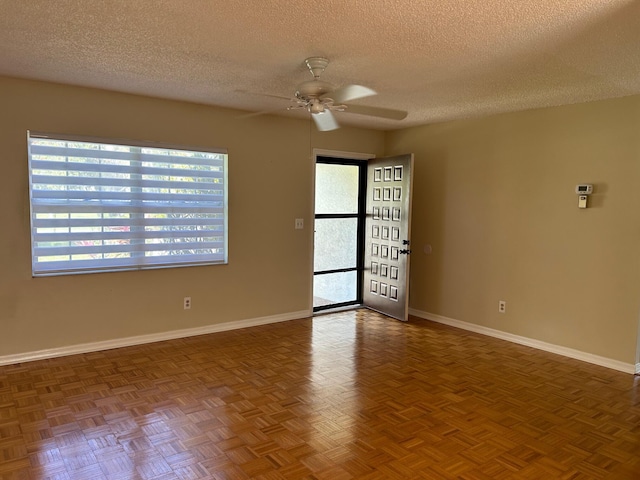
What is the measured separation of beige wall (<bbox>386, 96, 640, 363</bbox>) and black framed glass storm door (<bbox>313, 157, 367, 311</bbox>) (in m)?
0.70

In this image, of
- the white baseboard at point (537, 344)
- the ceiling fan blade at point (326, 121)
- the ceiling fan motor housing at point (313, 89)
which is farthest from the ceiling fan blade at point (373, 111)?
the white baseboard at point (537, 344)

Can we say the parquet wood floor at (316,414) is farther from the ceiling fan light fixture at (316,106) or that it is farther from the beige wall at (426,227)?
the ceiling fan light fixture at (316,106)

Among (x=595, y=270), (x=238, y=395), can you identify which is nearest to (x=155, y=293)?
(x=238, y=395)

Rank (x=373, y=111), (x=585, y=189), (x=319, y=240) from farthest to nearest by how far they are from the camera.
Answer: (x=319, y=240), (x=585, y=189), (x=373, y=111)

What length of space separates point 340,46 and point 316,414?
2.20m

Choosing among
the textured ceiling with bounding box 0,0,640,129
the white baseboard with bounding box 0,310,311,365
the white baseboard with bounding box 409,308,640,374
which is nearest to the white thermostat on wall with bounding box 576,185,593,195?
the textured ceiling with bounding box 0,0,640,129

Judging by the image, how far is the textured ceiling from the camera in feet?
6.81

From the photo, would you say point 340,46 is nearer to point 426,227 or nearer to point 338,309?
point 426,227

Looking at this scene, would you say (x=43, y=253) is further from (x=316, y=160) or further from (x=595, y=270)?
(x=595, y=270)

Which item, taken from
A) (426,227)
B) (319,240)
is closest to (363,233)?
(319,240)

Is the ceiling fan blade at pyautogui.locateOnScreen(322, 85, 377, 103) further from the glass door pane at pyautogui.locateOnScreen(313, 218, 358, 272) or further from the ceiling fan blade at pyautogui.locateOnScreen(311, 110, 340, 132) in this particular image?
the glass door pane at pyautogui.locateOnScreen(313, 218, 358, 272)

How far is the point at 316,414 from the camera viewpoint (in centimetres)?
280

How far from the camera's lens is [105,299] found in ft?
12.8

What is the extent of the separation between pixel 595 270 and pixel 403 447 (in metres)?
2.50
